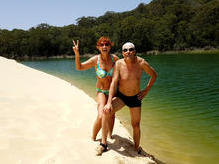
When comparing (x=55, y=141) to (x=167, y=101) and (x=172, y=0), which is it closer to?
(x=167, y=101)

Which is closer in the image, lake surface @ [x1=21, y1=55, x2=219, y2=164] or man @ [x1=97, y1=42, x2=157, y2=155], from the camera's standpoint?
man @ [x1=97, y1=42, x2=157, y2=155]

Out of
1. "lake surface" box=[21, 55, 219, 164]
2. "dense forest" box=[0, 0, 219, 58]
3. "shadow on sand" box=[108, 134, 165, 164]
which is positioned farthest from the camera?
"dense forest" box=[0, 0, 219, 58]

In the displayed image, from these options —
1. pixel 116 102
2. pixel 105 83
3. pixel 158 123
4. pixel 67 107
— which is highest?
pixel 105 83

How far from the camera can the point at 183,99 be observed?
1258 cm

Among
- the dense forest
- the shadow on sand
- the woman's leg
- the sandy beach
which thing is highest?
the dense forest

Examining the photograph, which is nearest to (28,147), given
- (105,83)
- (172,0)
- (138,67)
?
(105,83)

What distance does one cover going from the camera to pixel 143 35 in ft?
Result: 340

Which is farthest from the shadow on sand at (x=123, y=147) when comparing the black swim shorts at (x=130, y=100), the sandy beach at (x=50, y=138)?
the black swim shorts at (x=130, y=100)

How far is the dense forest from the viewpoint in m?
88.5

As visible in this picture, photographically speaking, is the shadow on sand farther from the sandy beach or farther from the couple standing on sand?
the couple standing on sand

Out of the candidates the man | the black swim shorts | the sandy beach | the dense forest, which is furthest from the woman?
the dense forest

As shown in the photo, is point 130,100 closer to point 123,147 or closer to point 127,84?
point 127,84

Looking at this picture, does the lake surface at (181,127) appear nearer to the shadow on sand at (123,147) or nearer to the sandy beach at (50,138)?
the shadow on sand at (123,147)

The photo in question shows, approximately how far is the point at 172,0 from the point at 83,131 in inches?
6541
